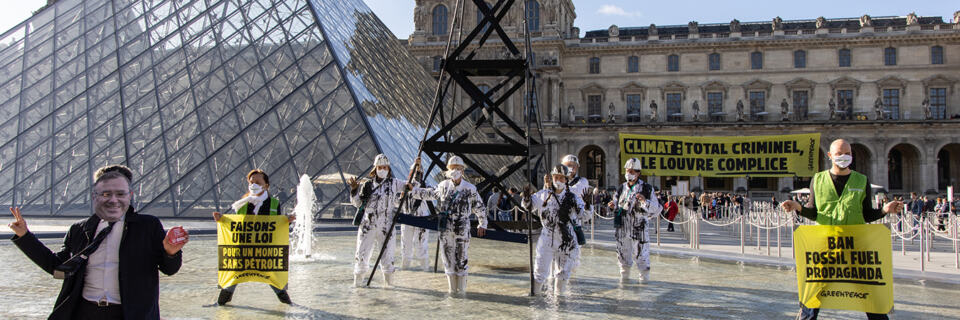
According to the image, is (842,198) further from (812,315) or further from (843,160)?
(812,315)

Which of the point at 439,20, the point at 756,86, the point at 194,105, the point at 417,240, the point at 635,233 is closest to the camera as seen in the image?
the point at 635,233

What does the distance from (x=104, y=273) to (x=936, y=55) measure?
48505mm

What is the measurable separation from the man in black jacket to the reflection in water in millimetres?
2201

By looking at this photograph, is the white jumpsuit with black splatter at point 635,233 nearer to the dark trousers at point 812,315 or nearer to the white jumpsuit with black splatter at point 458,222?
the white jumpsuit with black splatter at point 458,222

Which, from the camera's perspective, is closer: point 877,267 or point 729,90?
point 877,267

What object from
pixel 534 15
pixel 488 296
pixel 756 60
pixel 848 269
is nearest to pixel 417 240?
pixel 488 296

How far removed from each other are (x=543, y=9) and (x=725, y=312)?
3790 cm

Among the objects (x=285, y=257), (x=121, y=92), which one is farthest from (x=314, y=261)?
(x=121, y=92)

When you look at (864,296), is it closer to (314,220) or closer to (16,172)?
(314,220)

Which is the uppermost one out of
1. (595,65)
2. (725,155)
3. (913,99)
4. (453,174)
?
(595,65)

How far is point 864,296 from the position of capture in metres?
4.27

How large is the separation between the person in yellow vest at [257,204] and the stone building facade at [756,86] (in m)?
35.9

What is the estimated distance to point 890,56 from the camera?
41875 millimetres

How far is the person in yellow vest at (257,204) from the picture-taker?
5438mm
